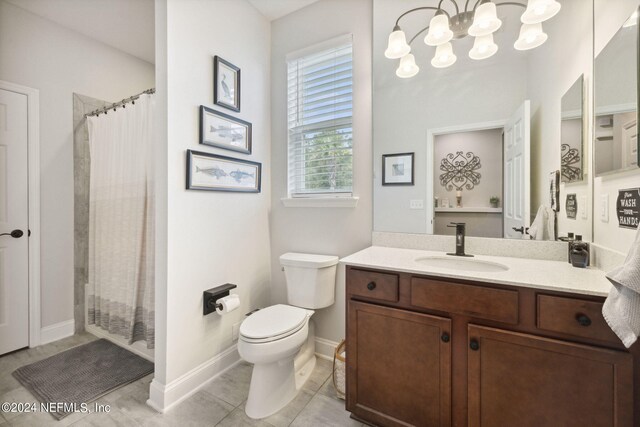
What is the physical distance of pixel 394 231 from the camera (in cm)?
187

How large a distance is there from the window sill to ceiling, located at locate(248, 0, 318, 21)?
1547 mm

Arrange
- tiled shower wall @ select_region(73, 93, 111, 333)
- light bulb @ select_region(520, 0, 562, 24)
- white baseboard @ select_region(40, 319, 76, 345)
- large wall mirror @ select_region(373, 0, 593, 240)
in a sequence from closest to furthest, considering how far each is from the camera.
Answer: light bulb @ select_region(520, 0, 562, 24) → large wall mirror @ select_region(373, 0, 593, 240) → white baseboard @ select_region(40, 319, 76, 345) → tiled shower wall @ select_region(73, 93, 111, 333)

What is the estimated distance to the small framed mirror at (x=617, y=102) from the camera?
40.6 inches

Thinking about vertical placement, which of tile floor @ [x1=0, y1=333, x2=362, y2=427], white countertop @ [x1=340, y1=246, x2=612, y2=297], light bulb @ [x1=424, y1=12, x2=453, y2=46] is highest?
light bulb @ [x1=424, y1=12, x2=453, y2=46]

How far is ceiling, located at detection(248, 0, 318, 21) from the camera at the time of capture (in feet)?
7.01

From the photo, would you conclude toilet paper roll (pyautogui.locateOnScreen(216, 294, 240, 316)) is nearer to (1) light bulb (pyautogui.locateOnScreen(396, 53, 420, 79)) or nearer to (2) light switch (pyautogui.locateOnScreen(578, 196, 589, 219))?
(1) light bulb (pyautogui.locateOnScreen(396, 53, 420, 79))

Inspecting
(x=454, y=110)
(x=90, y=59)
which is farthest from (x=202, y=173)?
(x=90, y=59)

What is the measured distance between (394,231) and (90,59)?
3196 mm

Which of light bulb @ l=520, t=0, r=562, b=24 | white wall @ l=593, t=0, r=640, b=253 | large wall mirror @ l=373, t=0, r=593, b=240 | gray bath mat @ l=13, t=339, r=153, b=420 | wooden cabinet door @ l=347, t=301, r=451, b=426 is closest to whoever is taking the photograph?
white wall @ l=593, t=0, r=640, b=253

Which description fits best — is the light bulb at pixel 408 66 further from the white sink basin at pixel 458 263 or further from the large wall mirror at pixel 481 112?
the white sink basin at pixel 458 263

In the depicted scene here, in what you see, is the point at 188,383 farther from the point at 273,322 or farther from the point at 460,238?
the point at 460,238

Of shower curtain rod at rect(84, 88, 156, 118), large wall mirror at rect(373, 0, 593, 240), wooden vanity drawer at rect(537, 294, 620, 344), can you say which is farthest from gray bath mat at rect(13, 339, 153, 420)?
wooden vanity drawer at rect(537, 294, 620, 344)

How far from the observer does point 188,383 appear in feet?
5.51

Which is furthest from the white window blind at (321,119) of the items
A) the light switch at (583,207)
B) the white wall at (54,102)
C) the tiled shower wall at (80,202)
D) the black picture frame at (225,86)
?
the tiled shower wall at (80,202)
